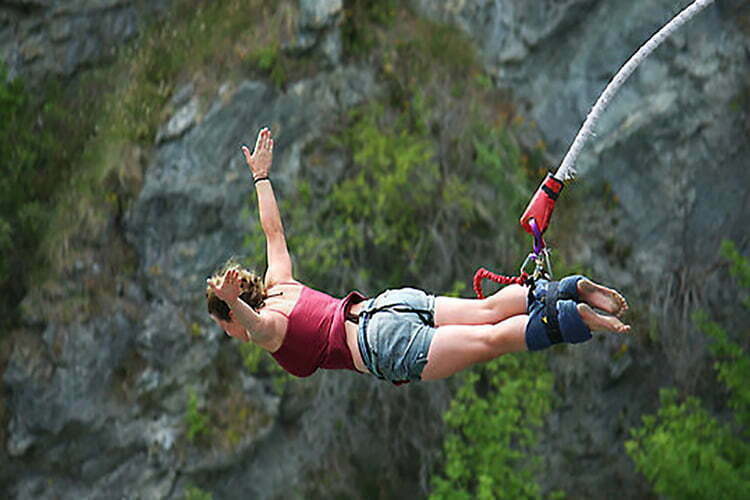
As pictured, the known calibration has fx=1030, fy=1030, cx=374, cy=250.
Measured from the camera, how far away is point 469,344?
399 cm

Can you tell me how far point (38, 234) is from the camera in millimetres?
7617

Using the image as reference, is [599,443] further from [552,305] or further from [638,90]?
[552,305]

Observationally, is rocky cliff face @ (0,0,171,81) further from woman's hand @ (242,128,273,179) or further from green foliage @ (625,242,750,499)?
green foliage @ (625,242,750,499)

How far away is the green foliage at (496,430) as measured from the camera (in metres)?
7.40

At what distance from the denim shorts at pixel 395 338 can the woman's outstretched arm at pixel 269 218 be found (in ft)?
1.60

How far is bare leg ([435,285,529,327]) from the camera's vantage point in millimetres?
4055

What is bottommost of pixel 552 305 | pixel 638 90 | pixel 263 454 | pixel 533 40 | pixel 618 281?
pixel 552 305

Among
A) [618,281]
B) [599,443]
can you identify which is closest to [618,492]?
[599,443]

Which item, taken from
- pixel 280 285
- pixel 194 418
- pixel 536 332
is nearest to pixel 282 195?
pixel 194 418

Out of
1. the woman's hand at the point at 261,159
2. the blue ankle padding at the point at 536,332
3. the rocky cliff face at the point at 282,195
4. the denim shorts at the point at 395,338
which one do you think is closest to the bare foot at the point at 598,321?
the blue ankle padding at the point at 536,332

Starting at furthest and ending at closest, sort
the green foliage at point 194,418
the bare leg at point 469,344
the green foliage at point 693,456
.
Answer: the green foliage at point 194,418 < the green foliage at point 693,456 < the bare leg at point 469,344

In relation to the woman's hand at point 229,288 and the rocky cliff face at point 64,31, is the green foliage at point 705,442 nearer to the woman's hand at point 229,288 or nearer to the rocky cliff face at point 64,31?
the woman's hand at point 229,288

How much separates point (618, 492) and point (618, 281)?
1.67 meters

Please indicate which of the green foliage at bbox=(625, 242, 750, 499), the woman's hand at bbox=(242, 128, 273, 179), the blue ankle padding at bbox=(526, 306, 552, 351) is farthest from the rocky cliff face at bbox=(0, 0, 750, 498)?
the blue ankle padding at bbox=(526, 306, 552, 351)
